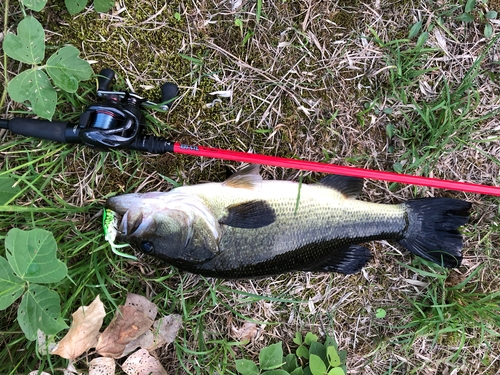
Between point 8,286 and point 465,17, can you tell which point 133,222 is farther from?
point 465,17

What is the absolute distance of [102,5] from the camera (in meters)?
2.59

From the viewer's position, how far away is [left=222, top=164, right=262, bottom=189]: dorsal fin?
269cm

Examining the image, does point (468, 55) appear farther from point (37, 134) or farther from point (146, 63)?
point (37, 134)

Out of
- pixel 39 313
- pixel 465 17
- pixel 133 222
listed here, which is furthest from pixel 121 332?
pixel 465 17

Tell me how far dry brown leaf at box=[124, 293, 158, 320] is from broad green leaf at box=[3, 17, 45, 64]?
208 centimetres

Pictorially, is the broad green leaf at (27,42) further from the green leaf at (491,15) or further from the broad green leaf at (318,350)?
the green leaf at (491,15)

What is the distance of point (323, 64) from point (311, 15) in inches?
17.7

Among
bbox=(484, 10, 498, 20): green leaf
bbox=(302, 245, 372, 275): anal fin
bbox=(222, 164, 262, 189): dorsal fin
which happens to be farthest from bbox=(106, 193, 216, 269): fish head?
bbox=(484, 10, 498, 20): green leaf

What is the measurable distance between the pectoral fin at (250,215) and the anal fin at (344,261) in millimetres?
584

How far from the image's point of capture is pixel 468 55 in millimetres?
3062

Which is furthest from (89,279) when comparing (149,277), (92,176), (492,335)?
(492,335)

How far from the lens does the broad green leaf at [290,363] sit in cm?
309

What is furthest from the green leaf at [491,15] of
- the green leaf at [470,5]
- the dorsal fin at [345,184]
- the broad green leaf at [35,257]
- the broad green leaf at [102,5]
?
the broad green leaf at [35,257]

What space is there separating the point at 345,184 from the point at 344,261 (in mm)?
682
